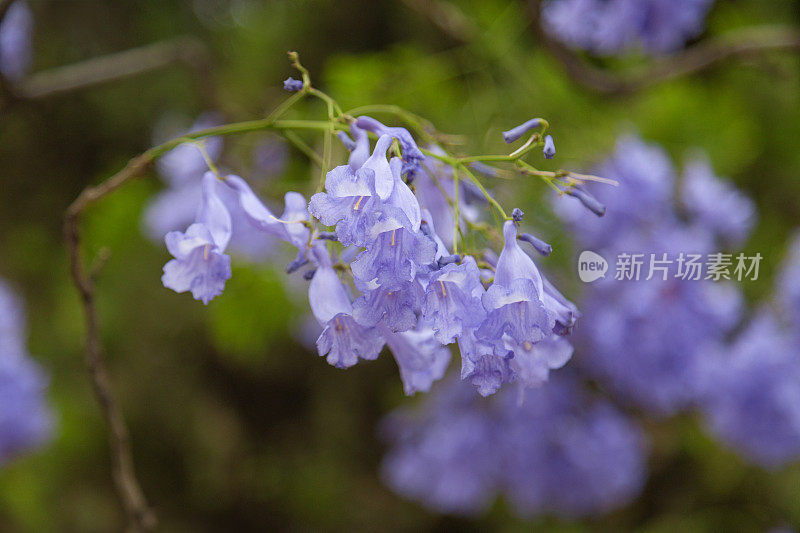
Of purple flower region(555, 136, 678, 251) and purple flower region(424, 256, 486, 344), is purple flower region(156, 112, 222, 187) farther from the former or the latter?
purple flower region(424, 256, 486, 344)

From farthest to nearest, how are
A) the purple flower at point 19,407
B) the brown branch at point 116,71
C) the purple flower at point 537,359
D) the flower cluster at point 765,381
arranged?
the purple flower at point 19,407
the flower cluster at point 765,381
the brown branch at point 116,71
the purple flower at point 537,359

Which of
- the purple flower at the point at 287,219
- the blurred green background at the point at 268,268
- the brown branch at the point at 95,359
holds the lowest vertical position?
the blurred green background at the point at 268,268

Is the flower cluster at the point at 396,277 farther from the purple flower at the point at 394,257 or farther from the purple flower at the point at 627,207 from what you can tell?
the purple flower at the point at 627,207

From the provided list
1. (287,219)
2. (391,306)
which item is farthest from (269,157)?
(391,306)

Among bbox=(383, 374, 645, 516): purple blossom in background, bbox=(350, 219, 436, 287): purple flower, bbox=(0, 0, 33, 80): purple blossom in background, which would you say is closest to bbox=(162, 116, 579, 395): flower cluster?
bbox=(350, 219, 436, 287): purple flower

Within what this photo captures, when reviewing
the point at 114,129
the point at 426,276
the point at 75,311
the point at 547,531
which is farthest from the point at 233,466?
the point at 426,276


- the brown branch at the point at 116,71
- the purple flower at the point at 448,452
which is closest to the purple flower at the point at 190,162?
the brown branch at the point at 116,71

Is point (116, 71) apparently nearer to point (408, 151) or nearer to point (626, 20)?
point (408, 151)
